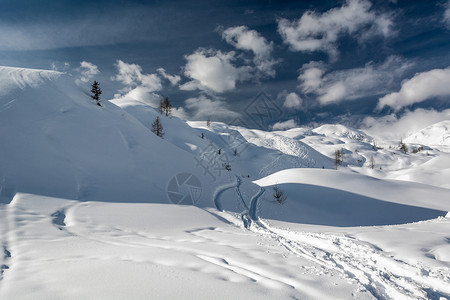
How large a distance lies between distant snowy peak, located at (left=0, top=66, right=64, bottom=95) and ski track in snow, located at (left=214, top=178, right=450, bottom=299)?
112ft

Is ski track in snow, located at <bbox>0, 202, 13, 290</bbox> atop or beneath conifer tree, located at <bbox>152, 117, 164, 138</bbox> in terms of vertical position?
beneath

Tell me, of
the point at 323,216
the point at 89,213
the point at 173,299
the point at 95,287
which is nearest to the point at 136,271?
the point at 95,287

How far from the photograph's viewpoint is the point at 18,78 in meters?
28.9

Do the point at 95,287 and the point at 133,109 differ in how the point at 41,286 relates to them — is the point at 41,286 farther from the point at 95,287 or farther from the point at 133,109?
the point at 133,109

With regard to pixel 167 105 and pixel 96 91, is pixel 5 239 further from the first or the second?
pixel 167 105

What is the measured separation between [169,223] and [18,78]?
3332 cm

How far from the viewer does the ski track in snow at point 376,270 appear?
15.3ft

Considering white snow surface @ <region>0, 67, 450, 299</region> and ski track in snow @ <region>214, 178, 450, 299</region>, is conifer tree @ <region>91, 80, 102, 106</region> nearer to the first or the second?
white snow surface @ <region>0, 67, 450, 299</region>

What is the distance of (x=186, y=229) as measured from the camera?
1140 cm

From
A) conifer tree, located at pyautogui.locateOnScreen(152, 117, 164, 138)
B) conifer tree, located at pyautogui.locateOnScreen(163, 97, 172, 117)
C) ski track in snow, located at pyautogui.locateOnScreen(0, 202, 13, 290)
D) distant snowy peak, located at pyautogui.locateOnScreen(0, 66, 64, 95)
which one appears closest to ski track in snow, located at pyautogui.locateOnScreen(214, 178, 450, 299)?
ski track in snow, located at pyautogui.locateOnScreen(0, 202, 13, 290)

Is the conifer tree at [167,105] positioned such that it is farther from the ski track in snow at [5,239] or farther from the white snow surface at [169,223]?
the ski track in snow at [5,239]

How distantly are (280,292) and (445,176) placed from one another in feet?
199

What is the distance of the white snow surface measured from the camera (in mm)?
4562

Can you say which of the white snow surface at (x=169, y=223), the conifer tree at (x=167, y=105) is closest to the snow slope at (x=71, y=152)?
the white snow surface at (x=169, y=223)
